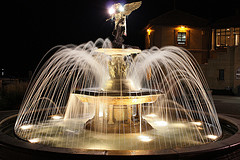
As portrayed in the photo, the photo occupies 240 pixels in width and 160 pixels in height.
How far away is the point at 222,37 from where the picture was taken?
3762 cm

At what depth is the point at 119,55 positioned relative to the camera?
9602mm

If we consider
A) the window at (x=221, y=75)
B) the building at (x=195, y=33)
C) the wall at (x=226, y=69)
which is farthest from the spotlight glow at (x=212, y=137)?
the building at (x=195, y=33)

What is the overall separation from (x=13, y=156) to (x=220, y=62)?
28864mm

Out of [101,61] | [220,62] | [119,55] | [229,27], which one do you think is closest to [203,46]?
[229,27]

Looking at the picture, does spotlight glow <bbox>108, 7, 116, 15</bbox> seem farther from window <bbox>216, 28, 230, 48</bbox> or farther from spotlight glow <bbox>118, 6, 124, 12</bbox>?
window <bbox>216, 28, 230, 48</bbox>

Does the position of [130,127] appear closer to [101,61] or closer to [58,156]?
[58,156]

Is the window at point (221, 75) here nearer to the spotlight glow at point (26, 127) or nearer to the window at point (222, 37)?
the window at point (222, 37)

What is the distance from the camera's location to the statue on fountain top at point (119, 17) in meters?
9.39

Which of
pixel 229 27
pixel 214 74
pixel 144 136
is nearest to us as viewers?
pixel 144 136

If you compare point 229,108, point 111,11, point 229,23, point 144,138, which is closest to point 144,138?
point 144,138

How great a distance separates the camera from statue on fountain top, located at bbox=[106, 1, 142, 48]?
9.39 meters

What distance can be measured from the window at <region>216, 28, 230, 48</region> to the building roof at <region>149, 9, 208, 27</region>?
303 cm

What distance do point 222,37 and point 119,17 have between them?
3273 cm

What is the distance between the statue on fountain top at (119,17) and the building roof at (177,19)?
87.9ft
